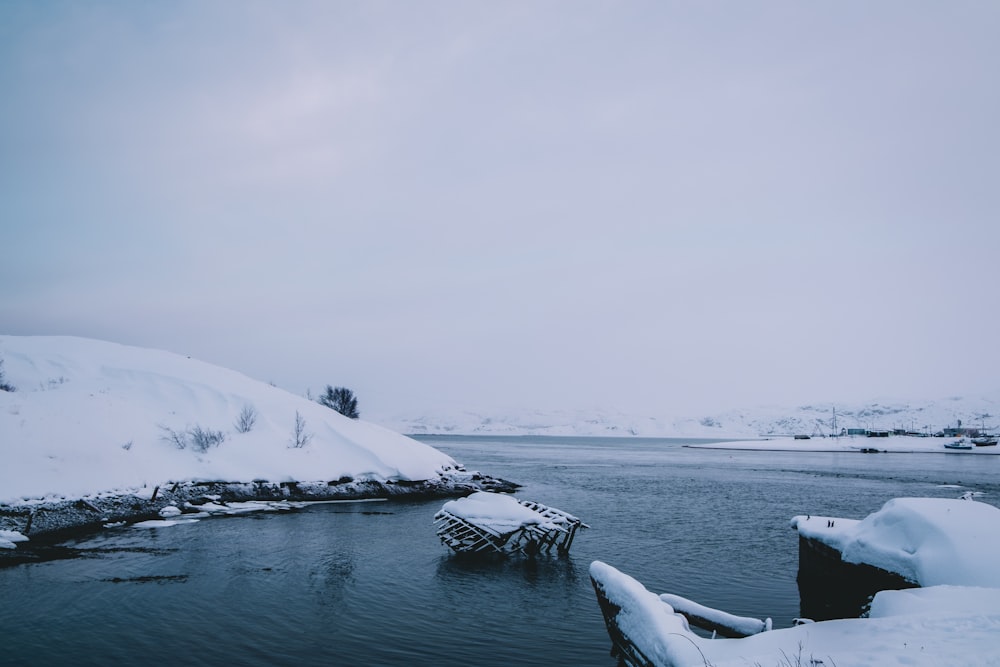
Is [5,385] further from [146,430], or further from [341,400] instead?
[341,400]

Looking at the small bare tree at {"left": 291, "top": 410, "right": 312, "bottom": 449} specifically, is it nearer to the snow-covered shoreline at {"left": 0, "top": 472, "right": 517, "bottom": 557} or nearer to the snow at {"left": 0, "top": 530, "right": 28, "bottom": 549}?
the snow-covered shoreline at {"left": 0, "top": 472, "right": 517, "bottom": 557}

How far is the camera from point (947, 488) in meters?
46.0

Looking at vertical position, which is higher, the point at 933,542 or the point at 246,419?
the point at 246,419

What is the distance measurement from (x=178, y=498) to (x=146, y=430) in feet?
19.9

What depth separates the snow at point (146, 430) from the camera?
25922mm

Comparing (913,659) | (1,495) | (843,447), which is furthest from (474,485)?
(843,447)

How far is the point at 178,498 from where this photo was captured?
29172mm

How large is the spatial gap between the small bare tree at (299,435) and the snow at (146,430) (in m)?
0.44

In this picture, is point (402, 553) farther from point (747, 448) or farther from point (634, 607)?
point (747, 448)

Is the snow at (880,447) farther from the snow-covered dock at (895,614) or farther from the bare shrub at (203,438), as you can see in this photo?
the snow-covered dock at (895,614)

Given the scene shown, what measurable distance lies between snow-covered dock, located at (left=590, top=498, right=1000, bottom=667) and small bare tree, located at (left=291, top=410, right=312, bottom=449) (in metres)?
30.8

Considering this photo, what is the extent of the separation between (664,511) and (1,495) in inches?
1202

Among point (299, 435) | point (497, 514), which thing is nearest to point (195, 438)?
point (299, 435)

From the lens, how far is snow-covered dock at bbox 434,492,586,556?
21.7 meters
